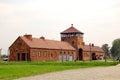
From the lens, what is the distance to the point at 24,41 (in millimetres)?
82000

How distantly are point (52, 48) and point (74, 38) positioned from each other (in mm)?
12883

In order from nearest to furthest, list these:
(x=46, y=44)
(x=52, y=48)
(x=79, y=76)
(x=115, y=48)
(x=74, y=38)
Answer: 1. (x=79, y=76)
2. (x=46, y=44)
3. (x=52, y=48)
4. (x=74, y=38)
5. (x=115, y=48)

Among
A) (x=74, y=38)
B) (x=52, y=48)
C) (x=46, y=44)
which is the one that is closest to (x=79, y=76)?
(x=46, y=44)

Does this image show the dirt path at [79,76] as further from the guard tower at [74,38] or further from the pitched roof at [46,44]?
the guard tower at [74,38]

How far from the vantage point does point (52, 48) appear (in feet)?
297

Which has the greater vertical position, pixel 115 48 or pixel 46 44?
pixel 115 48

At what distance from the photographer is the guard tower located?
10112cm

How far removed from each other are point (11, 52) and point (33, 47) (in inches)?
271

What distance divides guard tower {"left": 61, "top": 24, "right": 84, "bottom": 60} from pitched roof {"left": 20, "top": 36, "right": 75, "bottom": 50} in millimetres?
1997

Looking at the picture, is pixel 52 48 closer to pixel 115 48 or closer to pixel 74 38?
pixel 74 38

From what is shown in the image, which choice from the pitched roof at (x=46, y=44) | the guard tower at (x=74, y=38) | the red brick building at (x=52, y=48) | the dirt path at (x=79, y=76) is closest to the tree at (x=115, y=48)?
the red brick building at (x=52, y=48)

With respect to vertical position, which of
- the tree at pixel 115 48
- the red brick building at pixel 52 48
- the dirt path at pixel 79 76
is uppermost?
the tree at pixel 115 48

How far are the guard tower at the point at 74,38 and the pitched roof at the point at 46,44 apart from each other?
200cm

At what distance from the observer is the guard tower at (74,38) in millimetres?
101125
